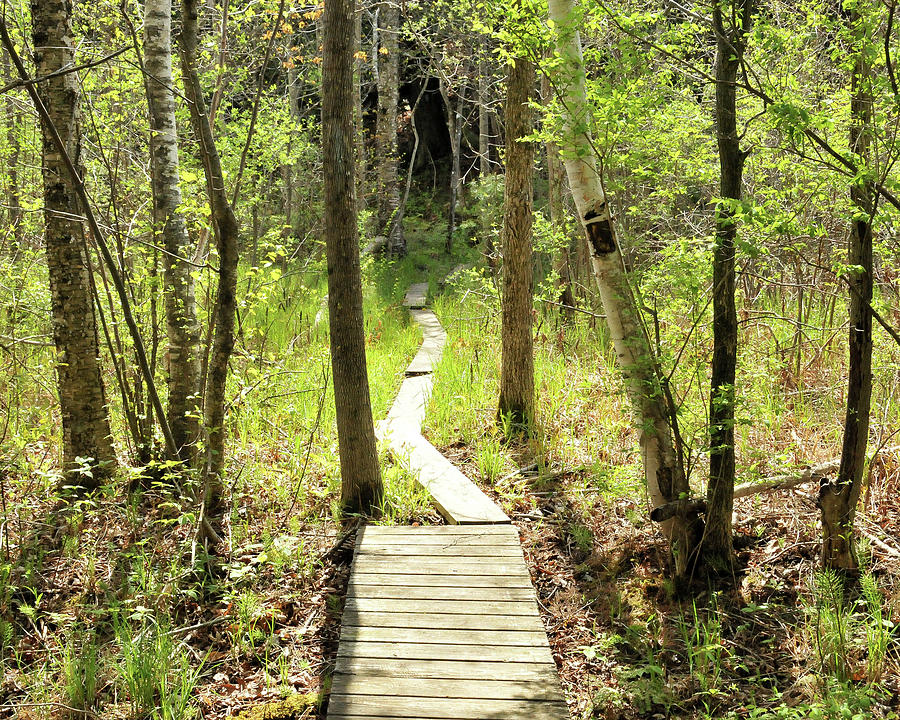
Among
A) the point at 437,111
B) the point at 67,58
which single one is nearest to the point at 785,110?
the point at 67,58

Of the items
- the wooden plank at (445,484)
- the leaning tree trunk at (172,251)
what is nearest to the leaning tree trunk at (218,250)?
the leaning tree trunk at (172,251)

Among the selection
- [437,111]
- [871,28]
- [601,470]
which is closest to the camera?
[871,28]

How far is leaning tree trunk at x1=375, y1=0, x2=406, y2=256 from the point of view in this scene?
14.7 m

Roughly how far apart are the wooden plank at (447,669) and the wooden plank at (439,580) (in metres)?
0.62

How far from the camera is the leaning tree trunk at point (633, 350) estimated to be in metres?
3.38

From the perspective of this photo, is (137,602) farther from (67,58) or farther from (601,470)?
(67,58)

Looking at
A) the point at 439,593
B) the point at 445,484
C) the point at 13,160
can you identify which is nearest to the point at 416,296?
the point at 13,160

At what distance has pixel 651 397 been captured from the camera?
3.33 metres

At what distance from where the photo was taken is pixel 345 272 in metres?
4.27

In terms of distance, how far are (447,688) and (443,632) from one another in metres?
0.39

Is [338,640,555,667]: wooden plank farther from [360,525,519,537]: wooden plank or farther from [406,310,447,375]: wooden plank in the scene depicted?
[406,310,447,375]: wooden plank

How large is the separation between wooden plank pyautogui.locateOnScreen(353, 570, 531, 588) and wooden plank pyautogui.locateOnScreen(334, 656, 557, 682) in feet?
2.04

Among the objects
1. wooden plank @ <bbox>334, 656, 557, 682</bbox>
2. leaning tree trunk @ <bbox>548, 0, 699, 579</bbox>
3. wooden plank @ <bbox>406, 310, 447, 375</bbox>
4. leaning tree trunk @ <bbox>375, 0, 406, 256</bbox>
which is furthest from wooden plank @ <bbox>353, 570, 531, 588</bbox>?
leaning tree trunk @ <bbox>375, 0, 406, 256</bbox>

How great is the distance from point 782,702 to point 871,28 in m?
2.85
